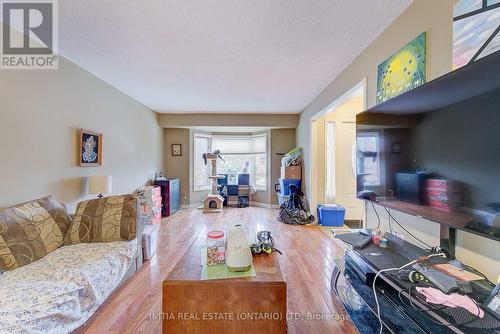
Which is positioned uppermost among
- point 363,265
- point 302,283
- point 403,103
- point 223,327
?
point 403,103

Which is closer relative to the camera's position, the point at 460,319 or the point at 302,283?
the point at 460,319

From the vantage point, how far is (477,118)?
945 mm

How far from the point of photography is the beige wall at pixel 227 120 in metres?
5.13

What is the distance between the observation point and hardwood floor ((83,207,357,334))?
160cm

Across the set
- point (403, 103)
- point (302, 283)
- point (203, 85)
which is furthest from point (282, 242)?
point (203, 85)

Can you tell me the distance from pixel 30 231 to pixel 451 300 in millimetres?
2808

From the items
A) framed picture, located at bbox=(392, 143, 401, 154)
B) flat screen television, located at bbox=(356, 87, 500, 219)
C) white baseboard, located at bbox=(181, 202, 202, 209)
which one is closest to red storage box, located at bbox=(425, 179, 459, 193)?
flat screen television, located at bbox=(356, 87, 500, 219)

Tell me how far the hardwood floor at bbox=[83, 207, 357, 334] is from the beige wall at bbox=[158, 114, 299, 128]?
2.49 metres

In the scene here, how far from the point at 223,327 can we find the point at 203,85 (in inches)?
120

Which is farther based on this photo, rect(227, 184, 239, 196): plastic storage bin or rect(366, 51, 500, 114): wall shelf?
rect(227, 184, 239, 196): plastic storage bin

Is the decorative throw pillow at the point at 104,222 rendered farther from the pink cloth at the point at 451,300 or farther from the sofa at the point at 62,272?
the pink cloth at the point at 451,300

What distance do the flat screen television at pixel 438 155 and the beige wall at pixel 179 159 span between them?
4.70 m

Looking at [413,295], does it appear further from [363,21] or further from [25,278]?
[25,278]

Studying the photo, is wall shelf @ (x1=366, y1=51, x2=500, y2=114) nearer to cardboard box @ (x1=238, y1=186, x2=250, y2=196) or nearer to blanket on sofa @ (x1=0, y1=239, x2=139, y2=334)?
blanket on sofa @ (x1=0, y1=239, x2=139, y2=334)
